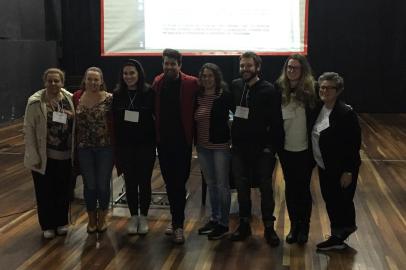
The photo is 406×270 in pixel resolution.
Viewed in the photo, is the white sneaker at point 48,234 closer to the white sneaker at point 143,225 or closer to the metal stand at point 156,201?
the white sneaker at point 143,225

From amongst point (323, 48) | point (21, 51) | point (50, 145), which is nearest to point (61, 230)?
point (50, 145)

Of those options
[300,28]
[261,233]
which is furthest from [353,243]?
[300,28]

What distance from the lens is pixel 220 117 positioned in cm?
335

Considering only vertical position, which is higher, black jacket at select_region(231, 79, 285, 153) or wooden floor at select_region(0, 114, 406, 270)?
black jacket at select_region(231, 79, 285, 153)

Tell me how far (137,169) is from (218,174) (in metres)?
0.59

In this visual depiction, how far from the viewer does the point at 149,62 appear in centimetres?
1035

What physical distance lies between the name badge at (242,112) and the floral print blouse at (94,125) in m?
0.89

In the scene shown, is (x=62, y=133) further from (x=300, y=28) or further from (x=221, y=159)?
(x=300, y=28)

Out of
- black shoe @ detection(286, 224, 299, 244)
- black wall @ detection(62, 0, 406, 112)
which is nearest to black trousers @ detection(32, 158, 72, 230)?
black shoe @ detection(286, 224, 299, 244)

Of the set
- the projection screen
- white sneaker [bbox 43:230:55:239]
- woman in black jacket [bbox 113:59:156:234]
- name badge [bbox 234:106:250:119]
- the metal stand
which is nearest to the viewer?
name badge [bbox 234:106:250:119]

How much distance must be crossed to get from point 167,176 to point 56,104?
93cm

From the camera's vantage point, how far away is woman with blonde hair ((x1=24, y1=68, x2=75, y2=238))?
338 centimetres

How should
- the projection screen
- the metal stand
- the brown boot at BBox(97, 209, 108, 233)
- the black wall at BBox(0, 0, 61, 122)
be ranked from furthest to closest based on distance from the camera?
the black wall at BBox(0, 0, 61, 122) < the projection screen < the metal stand < the brown boot at BBox(97, 209, 108, 233)

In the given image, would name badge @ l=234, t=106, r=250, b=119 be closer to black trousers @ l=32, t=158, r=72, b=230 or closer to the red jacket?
the red jacket
